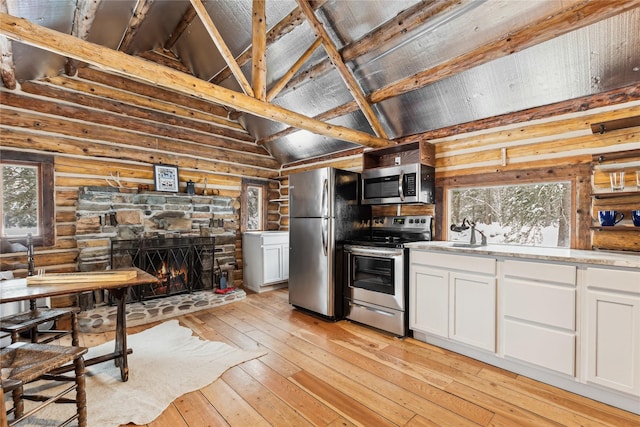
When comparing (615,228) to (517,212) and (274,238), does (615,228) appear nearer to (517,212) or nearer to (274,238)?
(517,212)

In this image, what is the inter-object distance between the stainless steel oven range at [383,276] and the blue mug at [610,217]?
1.57 m

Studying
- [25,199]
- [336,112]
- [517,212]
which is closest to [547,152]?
[517,212]

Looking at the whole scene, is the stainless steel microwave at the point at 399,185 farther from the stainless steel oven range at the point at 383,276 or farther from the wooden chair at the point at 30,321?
the wooden chair at the point at 30,321

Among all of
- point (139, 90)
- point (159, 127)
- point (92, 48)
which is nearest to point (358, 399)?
point (92, 48)

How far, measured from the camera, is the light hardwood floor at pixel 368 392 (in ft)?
6.53

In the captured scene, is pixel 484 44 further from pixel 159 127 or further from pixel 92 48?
pixel 159 127

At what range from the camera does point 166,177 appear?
179 inches

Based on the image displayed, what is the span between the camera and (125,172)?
4.26 m

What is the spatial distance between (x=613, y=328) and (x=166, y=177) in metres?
5.22

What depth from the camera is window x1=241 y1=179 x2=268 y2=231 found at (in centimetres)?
566

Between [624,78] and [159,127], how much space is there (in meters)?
5.41

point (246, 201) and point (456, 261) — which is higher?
point (246, 201)

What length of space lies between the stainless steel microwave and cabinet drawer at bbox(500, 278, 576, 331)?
1361 millimetres

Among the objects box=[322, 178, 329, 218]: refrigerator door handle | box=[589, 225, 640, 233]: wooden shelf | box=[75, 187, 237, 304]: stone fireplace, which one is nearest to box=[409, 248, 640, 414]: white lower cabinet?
box=[589, 225, 640, 233]: wooden shelf
